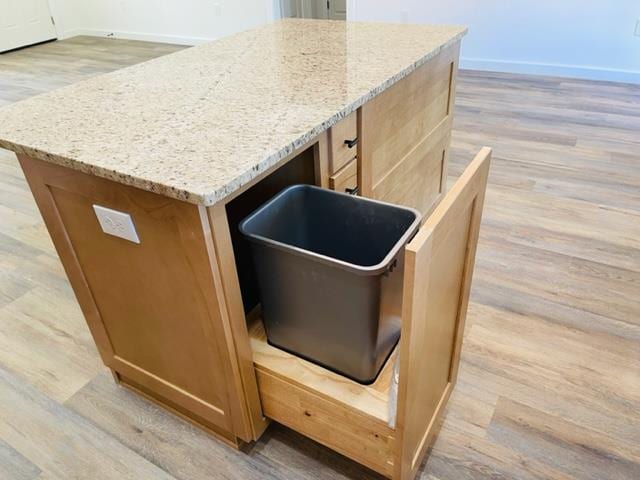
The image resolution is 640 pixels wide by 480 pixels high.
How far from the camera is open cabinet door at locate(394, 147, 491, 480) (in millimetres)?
854

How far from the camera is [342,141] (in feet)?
4.49

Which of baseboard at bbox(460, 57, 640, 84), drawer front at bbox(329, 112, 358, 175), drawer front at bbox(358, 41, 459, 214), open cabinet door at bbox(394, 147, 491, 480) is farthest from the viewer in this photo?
baseboard at bbox(460, 57, 640, 84)

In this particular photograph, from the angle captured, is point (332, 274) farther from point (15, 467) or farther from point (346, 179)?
point (15, 467)

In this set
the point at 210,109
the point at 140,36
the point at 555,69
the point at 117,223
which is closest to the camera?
the point at 117,223

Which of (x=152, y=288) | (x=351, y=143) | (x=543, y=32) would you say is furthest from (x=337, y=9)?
(x=152, y=288)

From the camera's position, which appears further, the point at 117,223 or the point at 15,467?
the point at 15,467

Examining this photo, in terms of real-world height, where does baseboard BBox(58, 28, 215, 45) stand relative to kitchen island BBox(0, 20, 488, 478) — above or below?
below

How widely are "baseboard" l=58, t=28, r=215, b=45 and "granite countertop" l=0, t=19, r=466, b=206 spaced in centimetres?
453

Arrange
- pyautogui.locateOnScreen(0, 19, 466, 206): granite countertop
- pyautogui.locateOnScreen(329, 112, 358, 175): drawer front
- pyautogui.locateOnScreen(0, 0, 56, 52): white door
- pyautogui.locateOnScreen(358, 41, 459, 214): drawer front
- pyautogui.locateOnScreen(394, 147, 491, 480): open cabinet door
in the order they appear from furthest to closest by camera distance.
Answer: pyautogui.locateOnScreen(0, 0, 56, 52): white door → pyautogui.locateOnScreen(358, 41, 459, 214): drawer front → pyautogui.locateOnScreen(329, 112, 358, 175): drawer front → pyautogui.locateOnScreen(0, 19, 466, 206): granite countertop → pyautogui.locateOnScreen(394, 147, 491, 480): open cabinet door

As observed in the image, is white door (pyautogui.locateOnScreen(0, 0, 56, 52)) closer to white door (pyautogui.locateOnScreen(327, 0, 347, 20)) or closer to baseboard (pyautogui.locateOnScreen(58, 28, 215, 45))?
baseboard (pyautogui.locateOnScreen(58, 28, 215, 45))

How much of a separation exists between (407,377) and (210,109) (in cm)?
80

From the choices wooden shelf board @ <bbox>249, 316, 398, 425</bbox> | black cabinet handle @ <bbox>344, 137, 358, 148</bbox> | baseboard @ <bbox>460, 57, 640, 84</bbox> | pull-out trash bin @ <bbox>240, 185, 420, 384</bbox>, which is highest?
black cabinet handle @ <bbox>344, 137, 358, 148</bbox>

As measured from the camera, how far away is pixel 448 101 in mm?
2178

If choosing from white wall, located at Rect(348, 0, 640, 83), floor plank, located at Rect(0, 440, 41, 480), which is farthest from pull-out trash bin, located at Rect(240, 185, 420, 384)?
white wall, located at Rect(348, 0, 640, 83)
